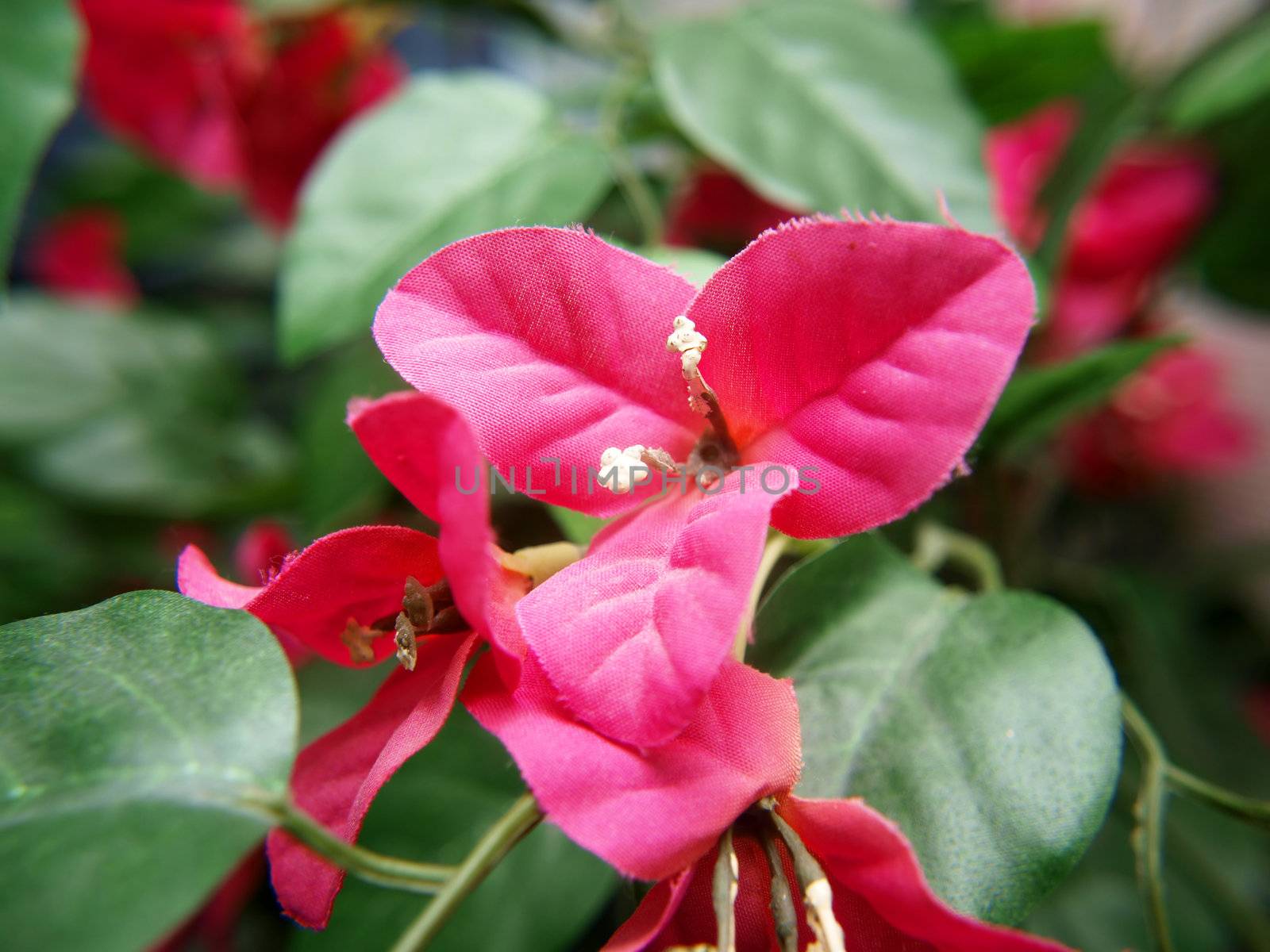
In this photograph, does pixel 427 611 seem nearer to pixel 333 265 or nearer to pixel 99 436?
pixel 333 265

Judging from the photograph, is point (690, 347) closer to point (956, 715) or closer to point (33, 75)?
point (956, 715)

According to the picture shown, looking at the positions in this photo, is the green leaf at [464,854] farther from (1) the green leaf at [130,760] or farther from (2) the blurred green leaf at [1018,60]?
(2) the blurred green leaf at [1018,60]

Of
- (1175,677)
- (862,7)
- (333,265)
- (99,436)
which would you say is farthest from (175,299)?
(1175,677)

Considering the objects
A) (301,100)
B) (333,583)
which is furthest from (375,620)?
(301,100)

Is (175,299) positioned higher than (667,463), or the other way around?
(667,463)

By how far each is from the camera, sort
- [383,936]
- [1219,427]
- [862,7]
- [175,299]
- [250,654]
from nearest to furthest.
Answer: [250,654] < [383,936] < [862,7] < [1219,427] < [175,299]

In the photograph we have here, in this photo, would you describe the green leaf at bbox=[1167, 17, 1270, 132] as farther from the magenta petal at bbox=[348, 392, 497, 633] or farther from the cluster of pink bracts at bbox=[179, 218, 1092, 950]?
the magenta petal at bbox=[348, 392, 497, 633]

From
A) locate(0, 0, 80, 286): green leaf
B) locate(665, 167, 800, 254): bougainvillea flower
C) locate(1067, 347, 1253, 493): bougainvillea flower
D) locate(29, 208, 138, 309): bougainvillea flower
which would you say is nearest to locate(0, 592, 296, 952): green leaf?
locate(0, 0, 80, 286): green leaf
